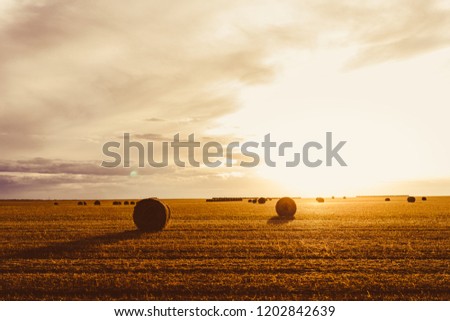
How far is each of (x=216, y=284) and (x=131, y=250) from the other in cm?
659

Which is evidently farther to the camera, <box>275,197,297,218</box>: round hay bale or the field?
<box>275,197,297,218</box>: round hay bale

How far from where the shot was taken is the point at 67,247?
18156 millimetres

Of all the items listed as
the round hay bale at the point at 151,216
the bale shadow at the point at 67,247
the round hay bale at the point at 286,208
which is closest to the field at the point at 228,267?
the bale shadow at the point at 67,247

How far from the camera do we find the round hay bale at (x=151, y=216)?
995 inches

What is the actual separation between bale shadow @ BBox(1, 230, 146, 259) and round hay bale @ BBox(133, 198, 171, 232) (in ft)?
8.68

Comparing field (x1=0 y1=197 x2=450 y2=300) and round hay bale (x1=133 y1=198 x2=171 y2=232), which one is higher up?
round hay bale (x1=133 y1=198 x2=171 y2=232)

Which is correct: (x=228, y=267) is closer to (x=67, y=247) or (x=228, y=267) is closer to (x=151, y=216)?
(x=67, y=247)

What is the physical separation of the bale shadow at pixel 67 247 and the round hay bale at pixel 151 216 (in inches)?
104

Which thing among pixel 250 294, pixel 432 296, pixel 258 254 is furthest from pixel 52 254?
pixel 432 296

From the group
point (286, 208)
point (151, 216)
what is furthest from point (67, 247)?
point (286, 208)

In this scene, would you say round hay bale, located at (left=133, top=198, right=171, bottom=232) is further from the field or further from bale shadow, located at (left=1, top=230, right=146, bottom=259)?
the field

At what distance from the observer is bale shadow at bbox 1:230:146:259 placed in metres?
16.3

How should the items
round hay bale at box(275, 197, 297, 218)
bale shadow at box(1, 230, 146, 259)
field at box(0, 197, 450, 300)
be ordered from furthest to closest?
1. round hay bale at box(275, 197, 297, 218)
2. bale shadow at box(1, 230, 146, 259)
3. field at box(0, 197, 450, 300)

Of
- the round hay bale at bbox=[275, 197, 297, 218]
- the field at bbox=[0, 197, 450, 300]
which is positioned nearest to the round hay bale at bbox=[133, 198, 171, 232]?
the field at bbox=[0, 197, 450, 300]
